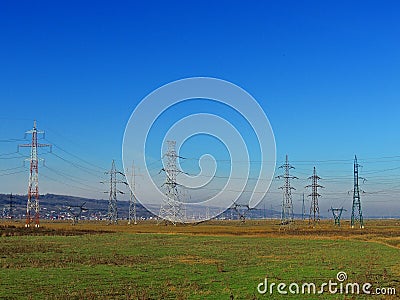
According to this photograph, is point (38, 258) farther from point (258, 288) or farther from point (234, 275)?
point (258, 288)

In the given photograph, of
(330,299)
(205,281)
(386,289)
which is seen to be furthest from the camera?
(205,281)

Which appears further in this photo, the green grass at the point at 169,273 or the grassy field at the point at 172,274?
the green grass at the point at 169,273

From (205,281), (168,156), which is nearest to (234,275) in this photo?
(205,281)

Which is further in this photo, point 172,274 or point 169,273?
point 169,273

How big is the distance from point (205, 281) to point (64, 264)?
12380mm

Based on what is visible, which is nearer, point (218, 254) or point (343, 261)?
point (343, 261)

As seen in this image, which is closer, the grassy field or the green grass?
the grassy field

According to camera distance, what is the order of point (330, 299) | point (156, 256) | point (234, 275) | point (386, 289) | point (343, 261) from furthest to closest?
point (156, 256) → point (343, 261) → point (234, 275) → point (386, 289) → point (330, 299)

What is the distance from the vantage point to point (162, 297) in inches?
888

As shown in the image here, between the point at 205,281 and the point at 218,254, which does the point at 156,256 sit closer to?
the point at 218,254

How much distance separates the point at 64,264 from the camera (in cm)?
3575

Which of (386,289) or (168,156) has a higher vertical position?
(168,156)

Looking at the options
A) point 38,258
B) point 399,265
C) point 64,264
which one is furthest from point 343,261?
point 38,258

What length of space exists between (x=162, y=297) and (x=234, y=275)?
344 inches
